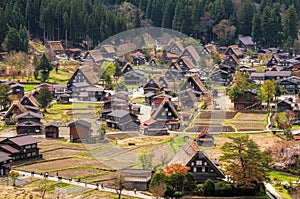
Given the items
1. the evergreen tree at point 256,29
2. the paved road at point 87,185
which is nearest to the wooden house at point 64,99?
the paved road at point 87,185

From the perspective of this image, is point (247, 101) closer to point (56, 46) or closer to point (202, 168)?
point (202, 168)

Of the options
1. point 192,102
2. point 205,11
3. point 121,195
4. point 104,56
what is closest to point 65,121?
point 192,102

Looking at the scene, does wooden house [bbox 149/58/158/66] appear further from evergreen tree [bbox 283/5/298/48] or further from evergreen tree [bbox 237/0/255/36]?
evergreen tree [bbox 237/0/255/36]

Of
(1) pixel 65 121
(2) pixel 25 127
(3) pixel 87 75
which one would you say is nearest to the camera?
(2) pixel 25 127

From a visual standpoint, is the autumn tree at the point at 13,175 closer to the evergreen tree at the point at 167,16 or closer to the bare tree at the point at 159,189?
the bare tree at the point at 159,189

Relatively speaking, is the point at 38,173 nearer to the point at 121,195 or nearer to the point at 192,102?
the point at 121,195

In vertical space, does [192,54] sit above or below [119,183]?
above

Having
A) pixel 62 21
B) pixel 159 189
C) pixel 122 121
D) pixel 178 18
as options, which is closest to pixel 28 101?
pixel 122 121
